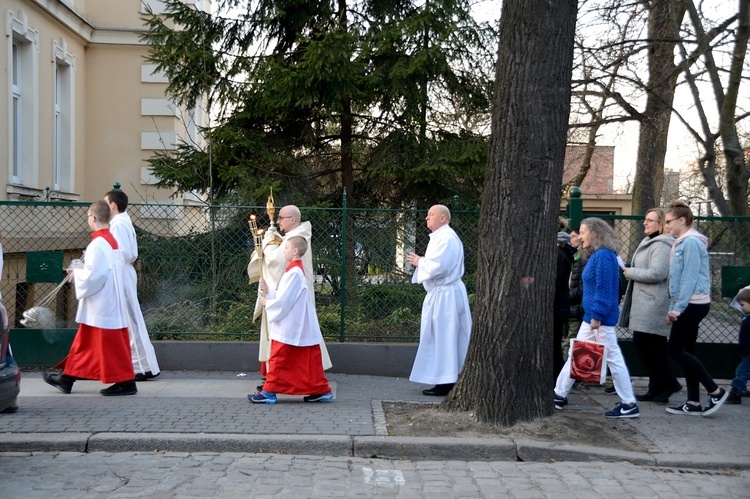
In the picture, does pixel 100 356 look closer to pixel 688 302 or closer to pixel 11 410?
pixel 11 410

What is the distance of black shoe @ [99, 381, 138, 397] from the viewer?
7730mm

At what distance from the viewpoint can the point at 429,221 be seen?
836 centimetres

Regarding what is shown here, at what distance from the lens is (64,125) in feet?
51.5

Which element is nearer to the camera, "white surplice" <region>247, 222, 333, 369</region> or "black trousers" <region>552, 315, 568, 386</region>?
"white surplice" <region>247, 222, 333, 369</region>

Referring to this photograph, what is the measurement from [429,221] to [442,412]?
7.08 ft

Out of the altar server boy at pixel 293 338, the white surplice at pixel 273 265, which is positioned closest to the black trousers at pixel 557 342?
the white surplice at pixel 273 265

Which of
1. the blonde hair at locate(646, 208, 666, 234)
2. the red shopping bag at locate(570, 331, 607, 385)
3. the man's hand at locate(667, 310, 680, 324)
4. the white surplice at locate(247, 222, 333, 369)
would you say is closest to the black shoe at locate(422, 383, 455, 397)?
the white surplice at locate(247, 222, 333, 369)

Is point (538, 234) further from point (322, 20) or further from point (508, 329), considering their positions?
point (322, 20)

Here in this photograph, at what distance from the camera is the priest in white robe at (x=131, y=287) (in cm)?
830

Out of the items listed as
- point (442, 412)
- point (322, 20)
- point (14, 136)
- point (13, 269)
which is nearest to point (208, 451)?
point (442, 412)

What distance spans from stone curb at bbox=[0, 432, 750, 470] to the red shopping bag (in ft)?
3.28

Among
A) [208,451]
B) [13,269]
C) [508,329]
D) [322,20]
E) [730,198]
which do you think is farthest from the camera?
[730,198]

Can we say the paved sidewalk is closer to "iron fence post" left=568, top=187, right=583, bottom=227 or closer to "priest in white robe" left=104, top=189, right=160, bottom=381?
"priest in white robe" left=104, top=189, right=160, bottom=381

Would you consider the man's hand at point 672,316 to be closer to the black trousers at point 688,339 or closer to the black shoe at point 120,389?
the black trousers at point 688,339
